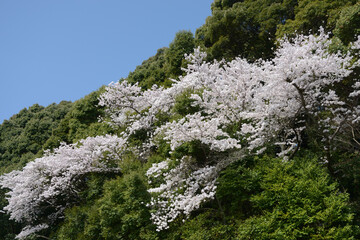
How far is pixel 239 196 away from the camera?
818 centimetres

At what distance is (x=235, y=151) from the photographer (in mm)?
8570

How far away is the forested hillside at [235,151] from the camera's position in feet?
21.9

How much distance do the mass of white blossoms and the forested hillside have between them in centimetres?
5

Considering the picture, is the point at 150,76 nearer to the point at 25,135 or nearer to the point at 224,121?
the point at 224,121

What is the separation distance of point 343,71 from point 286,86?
1.54m

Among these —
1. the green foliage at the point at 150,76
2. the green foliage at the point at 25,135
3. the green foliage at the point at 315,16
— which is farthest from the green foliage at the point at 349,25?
the green foliage at the point at 25,135

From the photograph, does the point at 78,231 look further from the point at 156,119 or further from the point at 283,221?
the point at 283,221

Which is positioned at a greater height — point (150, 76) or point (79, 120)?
point (150, 76)

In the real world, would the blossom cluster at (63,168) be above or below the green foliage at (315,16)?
below

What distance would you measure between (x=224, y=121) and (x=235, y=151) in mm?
1261

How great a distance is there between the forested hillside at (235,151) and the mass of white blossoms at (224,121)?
0.18ft

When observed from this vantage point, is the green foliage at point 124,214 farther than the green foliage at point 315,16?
No

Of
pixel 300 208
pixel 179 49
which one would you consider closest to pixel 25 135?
pixel 179 49

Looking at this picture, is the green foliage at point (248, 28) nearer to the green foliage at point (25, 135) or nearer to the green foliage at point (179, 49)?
the green foliage at point (179, 49)
